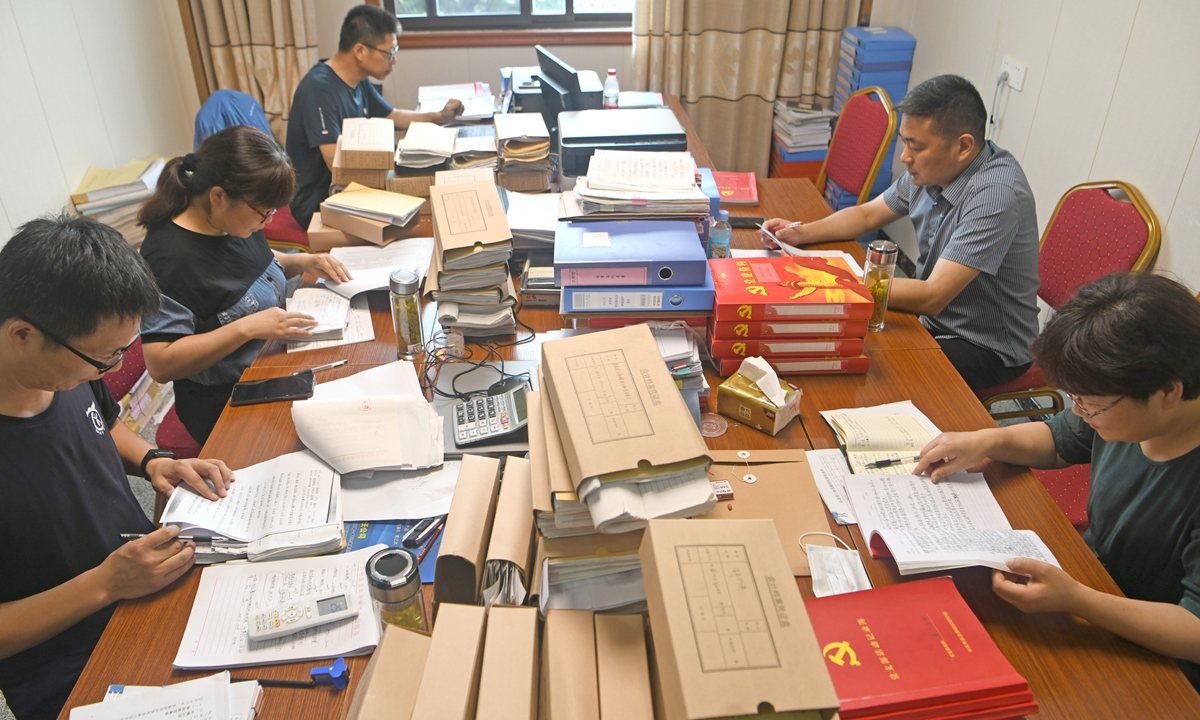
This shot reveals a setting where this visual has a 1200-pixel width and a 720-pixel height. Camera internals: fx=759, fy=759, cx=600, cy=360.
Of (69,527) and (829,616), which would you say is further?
(69,527)

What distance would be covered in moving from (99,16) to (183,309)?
2.21 meters

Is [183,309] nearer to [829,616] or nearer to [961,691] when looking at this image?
[829,616]

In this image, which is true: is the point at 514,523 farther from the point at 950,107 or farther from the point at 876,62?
the point at 876,62

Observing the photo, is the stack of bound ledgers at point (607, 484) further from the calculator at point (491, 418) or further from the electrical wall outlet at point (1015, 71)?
the electrical wall outlet at point (1015, 71)

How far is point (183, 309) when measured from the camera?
6.07ft

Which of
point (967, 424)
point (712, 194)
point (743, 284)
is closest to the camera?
point (967, 424)

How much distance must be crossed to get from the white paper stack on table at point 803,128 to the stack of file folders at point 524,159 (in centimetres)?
190

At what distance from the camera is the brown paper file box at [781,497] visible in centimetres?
132

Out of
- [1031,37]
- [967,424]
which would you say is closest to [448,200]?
[967,424]

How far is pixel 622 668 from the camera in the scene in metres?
0.92

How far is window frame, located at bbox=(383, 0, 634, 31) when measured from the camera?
404 cm

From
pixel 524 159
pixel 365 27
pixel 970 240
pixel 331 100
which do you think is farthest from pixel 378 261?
pixel 970 240

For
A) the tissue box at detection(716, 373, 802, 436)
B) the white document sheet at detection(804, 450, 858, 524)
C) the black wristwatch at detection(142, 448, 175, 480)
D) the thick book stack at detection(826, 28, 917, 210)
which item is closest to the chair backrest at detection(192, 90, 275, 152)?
the black wristwatch at detection(142, 448, 175, 480)

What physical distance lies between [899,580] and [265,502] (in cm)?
111
